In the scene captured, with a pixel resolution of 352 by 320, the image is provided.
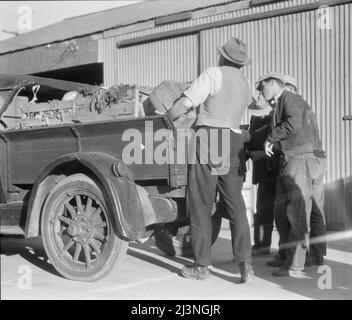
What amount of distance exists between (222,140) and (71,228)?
1.51 meters

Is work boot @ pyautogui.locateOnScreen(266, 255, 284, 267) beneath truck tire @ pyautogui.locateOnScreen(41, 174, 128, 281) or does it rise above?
beneath

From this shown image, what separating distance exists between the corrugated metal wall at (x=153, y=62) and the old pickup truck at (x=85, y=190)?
5036mm

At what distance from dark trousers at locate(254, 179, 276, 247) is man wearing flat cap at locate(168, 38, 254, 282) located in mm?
1475

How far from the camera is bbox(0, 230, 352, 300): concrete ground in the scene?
470 centimetres

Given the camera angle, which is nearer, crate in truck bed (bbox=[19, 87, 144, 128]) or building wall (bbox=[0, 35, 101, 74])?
crate in truck bed (bbox=[19, 87, 144, 128])

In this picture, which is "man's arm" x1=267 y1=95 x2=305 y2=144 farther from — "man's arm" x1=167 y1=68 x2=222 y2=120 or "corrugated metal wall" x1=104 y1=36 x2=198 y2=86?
"corrugated metal wall" x1=104 y1=36 x2=198 y2=86

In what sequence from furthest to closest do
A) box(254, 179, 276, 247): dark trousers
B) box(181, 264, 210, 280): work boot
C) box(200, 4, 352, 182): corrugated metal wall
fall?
box(200, 4, 352, 182): corrugated metal wall → box(254, 179, 276, 247): dark trousers → box(181, 264, 210, 280): work boot

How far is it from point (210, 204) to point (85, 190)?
1077mm

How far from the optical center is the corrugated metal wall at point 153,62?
1050 centimetres

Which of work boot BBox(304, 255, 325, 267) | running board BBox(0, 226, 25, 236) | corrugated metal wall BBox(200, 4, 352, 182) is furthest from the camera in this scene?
corrugated metal wall BBox(200, 4, 352, 182)

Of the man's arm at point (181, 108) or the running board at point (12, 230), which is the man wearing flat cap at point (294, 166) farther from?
the running board at point (12, 230)

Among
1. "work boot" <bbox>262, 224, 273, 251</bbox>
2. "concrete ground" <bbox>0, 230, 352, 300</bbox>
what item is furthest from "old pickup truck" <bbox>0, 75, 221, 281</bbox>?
"work boot" <bbox>262, 224, 273, 251</bbox>

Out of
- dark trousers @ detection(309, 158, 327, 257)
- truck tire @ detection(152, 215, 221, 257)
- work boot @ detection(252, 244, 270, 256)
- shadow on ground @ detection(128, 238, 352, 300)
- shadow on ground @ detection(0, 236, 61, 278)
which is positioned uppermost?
dark trousers @ detection(309, 158, 327, 257)

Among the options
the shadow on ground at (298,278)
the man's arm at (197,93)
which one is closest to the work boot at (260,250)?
the shadow on ground at (298,278)
